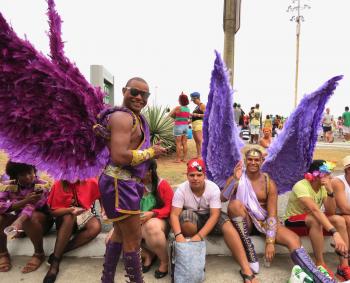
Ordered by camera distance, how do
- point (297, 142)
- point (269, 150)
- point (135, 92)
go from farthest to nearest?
1. point (269, 150)
2. point (297, 142)
3. point (135, 92)

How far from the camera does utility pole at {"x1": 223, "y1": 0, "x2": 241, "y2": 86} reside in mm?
4840

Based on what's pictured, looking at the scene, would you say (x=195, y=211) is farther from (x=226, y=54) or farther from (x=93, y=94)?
(x=226, y=54)

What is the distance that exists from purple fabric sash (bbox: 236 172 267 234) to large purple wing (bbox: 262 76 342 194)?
0.45 meters

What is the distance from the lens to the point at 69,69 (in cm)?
236

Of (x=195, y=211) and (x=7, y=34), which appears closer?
(x=7, y=34)

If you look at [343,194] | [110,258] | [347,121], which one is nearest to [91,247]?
[110,258]

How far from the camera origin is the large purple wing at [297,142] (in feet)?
9.76

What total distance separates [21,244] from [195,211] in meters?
1.66

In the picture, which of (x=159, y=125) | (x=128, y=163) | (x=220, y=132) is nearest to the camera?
(x=128, y=163)

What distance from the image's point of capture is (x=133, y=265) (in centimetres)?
216

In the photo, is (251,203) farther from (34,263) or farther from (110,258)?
(34,263)

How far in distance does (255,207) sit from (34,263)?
2001 mm

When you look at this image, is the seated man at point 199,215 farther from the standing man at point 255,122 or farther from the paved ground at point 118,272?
the standing man at point 255,122

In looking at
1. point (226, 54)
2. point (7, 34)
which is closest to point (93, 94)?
point (7, 34)
